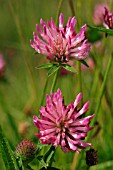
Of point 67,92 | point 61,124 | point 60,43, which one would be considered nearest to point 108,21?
point 60,43

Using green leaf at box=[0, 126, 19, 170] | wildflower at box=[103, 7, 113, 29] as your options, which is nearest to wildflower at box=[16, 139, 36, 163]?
green leaf at box=[0, 126, 19, 170]

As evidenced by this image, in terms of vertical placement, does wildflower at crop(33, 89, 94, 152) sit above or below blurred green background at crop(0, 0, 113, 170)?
below

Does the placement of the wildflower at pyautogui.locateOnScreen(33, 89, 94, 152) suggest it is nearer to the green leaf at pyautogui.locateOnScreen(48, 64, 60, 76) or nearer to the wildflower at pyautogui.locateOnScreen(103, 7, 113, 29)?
the green leaf at pyautogui.locateOnScreen(48, 64, 60, 76)

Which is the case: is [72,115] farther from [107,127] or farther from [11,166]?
[107,127]

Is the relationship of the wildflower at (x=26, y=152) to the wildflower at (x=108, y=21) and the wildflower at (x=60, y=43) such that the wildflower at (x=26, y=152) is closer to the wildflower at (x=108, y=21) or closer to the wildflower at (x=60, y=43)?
the wildflower at (x=60, y=43)

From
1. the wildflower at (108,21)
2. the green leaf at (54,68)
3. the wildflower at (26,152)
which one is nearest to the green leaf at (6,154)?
the wildflower at (26,152)

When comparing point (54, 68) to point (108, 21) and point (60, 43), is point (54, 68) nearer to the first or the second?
point (60, 43)

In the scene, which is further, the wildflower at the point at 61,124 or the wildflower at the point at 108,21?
the wildflower at the point at 108,21
